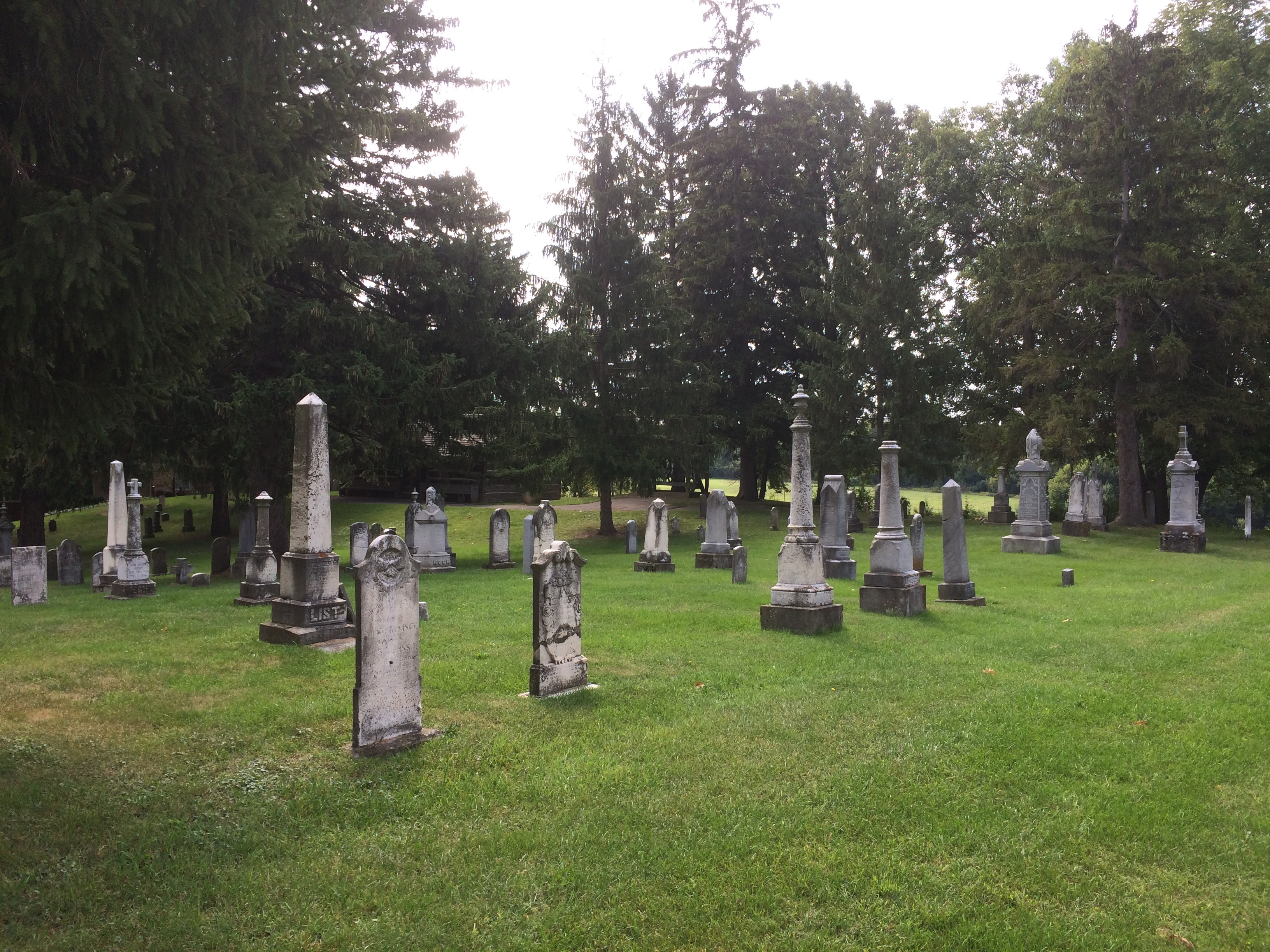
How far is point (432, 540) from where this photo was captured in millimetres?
18422

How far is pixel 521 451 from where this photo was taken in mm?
24484

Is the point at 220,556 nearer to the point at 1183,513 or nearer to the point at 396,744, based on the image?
the point at 396,744

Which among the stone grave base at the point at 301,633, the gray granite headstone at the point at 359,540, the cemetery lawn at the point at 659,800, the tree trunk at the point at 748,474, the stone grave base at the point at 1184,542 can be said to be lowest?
the cemetery lawn at the point at 659,800

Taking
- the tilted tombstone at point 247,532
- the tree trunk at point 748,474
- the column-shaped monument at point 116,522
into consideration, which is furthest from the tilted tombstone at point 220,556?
the tree trunk at point 748,474

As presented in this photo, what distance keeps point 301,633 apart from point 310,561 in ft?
2.73

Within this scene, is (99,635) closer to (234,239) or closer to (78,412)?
(78,412)

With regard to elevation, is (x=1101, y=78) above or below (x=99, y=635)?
above

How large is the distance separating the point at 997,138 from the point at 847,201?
28.3 feet

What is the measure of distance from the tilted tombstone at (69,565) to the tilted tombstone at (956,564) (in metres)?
16.3

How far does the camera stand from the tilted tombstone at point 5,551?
16766 millimetres

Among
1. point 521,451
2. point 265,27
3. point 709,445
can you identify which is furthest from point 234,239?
point 709,445

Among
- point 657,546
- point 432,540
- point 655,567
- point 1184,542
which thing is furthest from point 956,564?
point 1184,542

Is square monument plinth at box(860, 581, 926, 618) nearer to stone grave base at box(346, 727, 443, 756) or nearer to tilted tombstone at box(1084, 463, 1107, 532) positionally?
stone grave base at box(346, 727, 443, 756)

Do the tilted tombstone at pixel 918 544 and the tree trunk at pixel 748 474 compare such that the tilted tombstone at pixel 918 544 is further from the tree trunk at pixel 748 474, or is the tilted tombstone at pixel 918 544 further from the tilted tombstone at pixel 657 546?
the tree trunk at pixel 748 474
